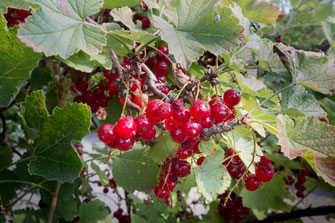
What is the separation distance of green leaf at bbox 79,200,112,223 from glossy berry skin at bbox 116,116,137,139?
762 millimetres

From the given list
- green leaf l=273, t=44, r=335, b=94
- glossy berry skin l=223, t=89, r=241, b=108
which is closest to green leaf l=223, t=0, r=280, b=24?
green leaf l=273, t=44, r=335, b=94

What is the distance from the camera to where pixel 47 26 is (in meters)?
0.52

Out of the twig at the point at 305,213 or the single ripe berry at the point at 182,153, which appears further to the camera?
the twig at the point at 305,213

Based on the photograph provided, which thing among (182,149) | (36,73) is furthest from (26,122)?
(36,73)

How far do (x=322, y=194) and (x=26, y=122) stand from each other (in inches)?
165

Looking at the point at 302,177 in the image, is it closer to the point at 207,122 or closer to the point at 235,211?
the point at 235,211

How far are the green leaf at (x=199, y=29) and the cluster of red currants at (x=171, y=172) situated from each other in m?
0.36

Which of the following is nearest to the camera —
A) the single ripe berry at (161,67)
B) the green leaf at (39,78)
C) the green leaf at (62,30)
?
the green leaf at (62,30)

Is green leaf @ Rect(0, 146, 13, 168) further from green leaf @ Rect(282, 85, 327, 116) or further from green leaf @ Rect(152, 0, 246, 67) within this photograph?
green leaf @ Rect(282, 85, 327, 116)

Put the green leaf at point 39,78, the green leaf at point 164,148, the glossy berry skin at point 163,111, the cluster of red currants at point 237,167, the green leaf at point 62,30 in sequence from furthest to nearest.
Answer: the green leaf at point 39,78 < the cluster of red currants at point 237,167 < the green leaf at point 164,148 < the glossy berry skin at point 163,111 < the green leaf at point 62,30

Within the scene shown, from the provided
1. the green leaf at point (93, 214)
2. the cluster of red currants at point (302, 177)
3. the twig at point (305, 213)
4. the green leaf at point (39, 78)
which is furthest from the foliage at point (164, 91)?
the cluster of red currants at point (302, 177)

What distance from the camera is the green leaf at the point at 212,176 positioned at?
0.81 metres

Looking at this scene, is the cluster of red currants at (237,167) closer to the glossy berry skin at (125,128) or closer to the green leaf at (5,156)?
the glossy berry skin at (125,128)

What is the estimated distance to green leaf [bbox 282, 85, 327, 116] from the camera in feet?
2.48
